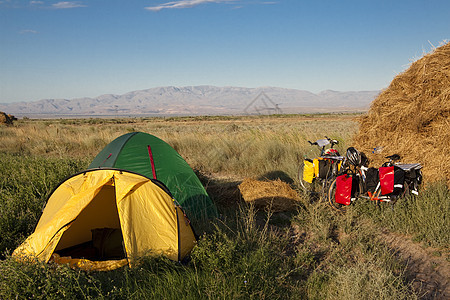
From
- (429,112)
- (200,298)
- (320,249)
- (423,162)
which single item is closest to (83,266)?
(200,298)

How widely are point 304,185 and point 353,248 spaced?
2806 millimetres

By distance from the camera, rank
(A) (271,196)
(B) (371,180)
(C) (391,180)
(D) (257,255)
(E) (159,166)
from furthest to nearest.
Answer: (A) (271,196) → (E) (159,166) → (B) (371,180) → (C) (391,180) → (D) (257,255)

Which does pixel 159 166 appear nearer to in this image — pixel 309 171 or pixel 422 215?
pixel 309 171

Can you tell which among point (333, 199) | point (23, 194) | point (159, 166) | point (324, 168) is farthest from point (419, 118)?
point (23, 194)

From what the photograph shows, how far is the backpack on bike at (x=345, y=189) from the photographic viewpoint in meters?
5.66

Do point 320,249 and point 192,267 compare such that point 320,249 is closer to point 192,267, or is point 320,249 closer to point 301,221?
point 301,221

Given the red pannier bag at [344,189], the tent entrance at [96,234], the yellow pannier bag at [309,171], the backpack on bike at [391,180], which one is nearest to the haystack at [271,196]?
the yellow pannier bag at [309,171]

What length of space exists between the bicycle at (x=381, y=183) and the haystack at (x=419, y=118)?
1.04 feet

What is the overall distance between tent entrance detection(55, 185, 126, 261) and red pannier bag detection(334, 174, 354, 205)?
12.3ft

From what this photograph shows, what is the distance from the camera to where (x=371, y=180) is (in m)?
5.62

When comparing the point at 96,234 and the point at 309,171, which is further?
the point at 309,171

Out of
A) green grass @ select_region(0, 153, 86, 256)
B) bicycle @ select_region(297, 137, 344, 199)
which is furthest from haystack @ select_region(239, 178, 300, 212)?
green grass @ select_region(0, 153, 86, 256)

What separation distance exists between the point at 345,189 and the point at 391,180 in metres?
0.75

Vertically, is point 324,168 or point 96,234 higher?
point 324,168
